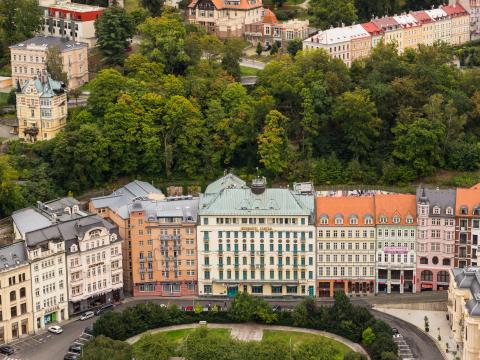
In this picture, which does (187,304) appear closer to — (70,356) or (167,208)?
(167,208)

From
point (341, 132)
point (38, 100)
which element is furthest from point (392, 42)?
point (38, 100)

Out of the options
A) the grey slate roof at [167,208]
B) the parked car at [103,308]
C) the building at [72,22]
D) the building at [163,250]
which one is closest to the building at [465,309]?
the building at [163,250]

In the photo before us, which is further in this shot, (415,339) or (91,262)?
(91,262)

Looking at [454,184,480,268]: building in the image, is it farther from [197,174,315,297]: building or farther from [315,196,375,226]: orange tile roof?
[197,174,315,297]: building

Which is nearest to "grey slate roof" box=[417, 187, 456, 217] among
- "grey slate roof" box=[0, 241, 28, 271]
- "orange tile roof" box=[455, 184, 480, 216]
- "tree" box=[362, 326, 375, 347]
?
"orange tile roof" box=[455, 184, 480, 216]

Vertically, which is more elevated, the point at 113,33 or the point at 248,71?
the point at 113,33

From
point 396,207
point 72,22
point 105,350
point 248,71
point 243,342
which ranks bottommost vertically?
point 243,342

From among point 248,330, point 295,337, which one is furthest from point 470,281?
point 248,330
